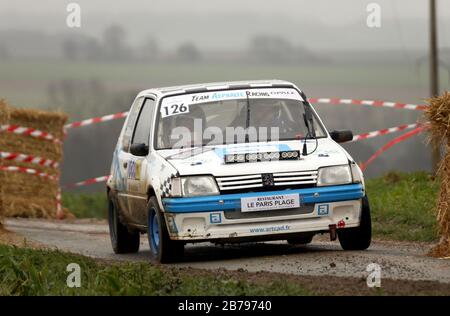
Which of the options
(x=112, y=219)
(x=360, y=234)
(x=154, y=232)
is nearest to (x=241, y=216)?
(x=154, y=232)

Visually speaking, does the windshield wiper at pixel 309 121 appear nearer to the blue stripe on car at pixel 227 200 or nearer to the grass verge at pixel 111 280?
the blue stripe on car at pixel 227 200

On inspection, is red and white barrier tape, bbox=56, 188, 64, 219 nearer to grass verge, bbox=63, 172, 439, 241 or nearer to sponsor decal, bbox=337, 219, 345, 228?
grass verge, bbox=63, 172, 439, 241

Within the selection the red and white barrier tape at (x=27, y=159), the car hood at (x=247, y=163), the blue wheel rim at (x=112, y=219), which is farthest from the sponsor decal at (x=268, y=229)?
the red and white barrier tape at (x=27, y=159)

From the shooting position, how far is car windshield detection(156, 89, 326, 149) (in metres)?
Answer: 14.1

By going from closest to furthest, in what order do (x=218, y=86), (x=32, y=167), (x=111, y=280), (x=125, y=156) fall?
(x=111, y=280), (x=218, y=86), (x=125, y=156), (x=32, y=167)

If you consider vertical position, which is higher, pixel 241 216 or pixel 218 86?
pixel 218 86

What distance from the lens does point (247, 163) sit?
43.4ft

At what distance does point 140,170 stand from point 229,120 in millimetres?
1064

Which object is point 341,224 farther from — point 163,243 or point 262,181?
point 163,243

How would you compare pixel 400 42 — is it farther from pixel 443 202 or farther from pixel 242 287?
pixel 242 287

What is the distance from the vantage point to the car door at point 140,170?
14.2 meters

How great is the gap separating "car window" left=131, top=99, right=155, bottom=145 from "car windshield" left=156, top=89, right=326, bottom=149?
10.8 inches

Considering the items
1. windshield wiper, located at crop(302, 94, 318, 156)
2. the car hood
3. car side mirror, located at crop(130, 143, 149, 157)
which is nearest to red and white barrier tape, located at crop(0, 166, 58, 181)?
car side mirror, located at crop(130, 143, 149, 157)

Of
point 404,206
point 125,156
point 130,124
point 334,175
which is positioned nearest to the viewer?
point 334,175
